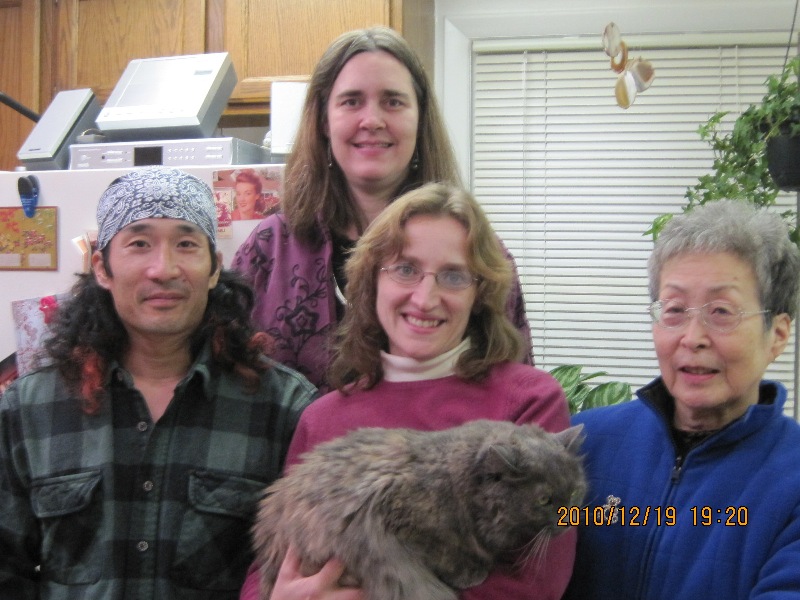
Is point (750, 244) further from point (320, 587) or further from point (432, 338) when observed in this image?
point (320, 587)

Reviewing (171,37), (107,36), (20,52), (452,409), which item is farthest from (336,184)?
(20,52)

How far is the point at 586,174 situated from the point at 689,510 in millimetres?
2668

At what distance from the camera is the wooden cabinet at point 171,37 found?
3264 mm

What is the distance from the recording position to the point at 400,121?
170 cm

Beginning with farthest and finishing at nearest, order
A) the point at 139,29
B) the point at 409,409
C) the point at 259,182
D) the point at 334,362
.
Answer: the point at 139,29 < the point at 259,182 < the point at 334,362 < the point at 409,409

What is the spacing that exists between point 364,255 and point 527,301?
2.41 meters

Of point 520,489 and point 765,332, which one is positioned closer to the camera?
point 520,489

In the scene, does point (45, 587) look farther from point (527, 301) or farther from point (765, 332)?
point (527, 301)

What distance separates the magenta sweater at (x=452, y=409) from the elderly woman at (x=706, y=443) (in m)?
0.13

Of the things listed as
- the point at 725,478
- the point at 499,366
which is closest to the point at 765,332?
the point at 725,478

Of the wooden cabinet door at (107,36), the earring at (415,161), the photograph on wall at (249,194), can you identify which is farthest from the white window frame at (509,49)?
the earring at (415,161)

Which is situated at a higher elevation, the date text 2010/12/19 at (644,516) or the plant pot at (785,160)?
the plant pot at (785,160)

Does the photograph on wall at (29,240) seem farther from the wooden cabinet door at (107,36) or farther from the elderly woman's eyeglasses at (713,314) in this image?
the elderly woman's eyeglasses at (713,314)

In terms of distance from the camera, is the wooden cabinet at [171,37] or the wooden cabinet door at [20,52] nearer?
the wooden cabinet at [171,37]
